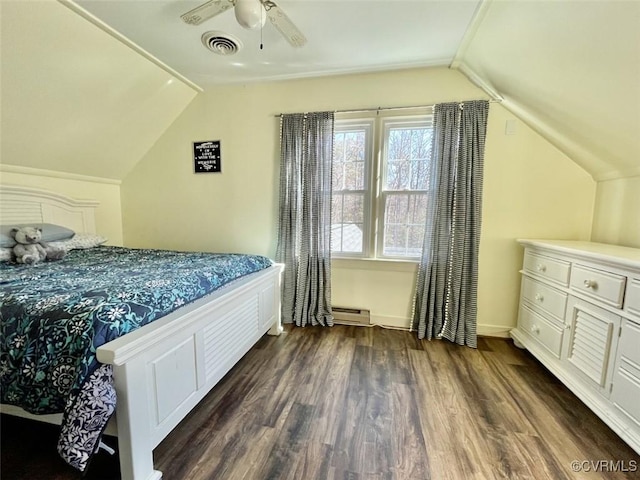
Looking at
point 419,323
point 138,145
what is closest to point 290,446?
point 419,323

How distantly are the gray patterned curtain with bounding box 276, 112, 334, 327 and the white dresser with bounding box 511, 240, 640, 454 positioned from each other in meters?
1.74

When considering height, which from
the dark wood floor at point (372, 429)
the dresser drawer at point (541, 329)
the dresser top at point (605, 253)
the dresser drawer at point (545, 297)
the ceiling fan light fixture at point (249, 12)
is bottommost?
the dark wood floor at point (372, 429)

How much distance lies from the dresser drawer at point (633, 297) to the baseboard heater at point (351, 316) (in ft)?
6.09

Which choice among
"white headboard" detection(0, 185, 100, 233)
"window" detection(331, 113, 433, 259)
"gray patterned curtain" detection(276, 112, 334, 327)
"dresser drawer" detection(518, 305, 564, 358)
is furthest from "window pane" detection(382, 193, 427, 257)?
"white headboard" detection(0, 185, 100, 233)

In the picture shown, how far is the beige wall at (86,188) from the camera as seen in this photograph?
2.41 meters

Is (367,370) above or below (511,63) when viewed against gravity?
below

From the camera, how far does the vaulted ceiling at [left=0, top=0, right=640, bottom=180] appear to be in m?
1.54

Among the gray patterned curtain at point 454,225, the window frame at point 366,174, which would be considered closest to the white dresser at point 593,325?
the gray patterned curtain at point 454,225

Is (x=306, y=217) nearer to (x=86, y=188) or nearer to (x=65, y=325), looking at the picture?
(x=65, y=325)

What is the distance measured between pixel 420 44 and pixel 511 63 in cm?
67

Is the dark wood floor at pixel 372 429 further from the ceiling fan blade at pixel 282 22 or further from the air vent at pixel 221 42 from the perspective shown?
the air vent at pixel 221 42

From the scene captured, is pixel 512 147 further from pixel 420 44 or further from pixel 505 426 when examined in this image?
pixel 505 426

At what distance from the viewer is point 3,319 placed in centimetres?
113

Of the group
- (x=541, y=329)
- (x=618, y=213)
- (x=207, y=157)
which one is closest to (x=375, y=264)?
(x=541, y=329)
